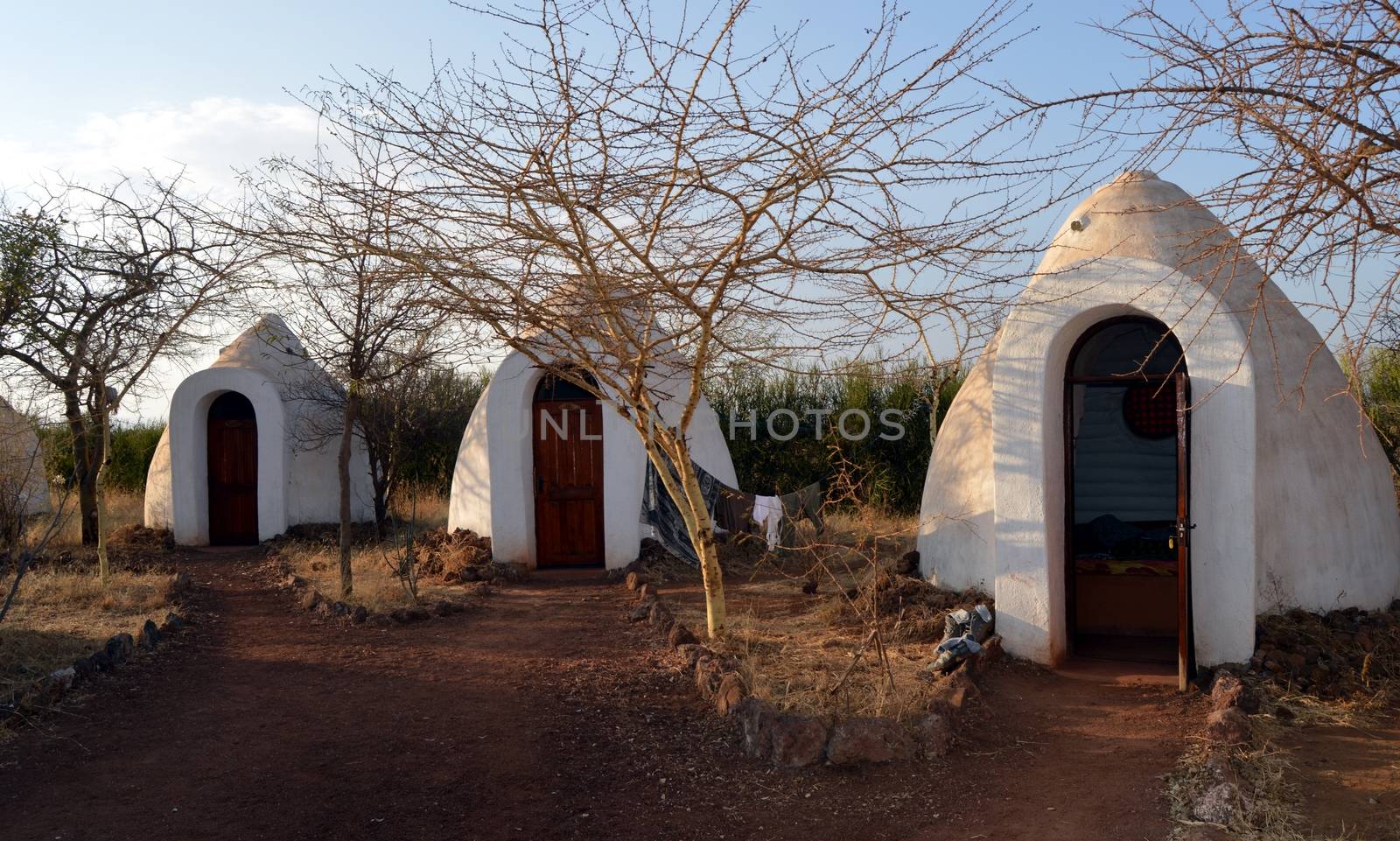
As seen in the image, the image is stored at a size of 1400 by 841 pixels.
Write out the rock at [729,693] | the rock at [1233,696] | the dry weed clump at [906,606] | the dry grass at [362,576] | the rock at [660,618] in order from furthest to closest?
the dry grass at [362,576] < the rock at [660,618] < the dry weed clump at [906,606] < the rock at [729,693] < the rock at [1233,696]

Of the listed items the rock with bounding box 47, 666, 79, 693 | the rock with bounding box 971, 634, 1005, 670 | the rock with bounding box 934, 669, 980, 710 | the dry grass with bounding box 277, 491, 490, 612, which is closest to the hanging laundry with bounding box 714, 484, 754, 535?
the dry grass with bounding box 277, 491, 490, 612

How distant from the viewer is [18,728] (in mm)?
6027

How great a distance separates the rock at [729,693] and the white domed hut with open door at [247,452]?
10049mm

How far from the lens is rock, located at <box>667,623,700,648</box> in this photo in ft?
25.3

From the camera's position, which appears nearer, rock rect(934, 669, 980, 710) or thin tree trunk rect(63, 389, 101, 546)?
rock rect(934, 669, 980, 710)

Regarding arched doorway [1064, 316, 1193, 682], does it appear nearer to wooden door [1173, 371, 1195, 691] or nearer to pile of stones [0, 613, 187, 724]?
wooden door [1173, 371, 1195, 691]

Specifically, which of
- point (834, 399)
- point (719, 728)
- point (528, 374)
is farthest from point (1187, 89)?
point (834, 399)

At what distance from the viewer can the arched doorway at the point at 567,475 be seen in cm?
1193

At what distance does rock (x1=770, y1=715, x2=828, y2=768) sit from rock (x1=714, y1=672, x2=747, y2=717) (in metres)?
0.57

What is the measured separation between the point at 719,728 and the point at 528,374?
21.4 feet

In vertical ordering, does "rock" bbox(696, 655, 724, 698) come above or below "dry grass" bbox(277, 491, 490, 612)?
below

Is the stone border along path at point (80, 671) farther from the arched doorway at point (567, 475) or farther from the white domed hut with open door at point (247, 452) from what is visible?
the white domed hut with open door at point (247, 452)

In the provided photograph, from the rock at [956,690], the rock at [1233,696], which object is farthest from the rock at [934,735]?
the rock at [1233,696]

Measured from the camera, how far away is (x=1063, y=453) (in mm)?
7402
